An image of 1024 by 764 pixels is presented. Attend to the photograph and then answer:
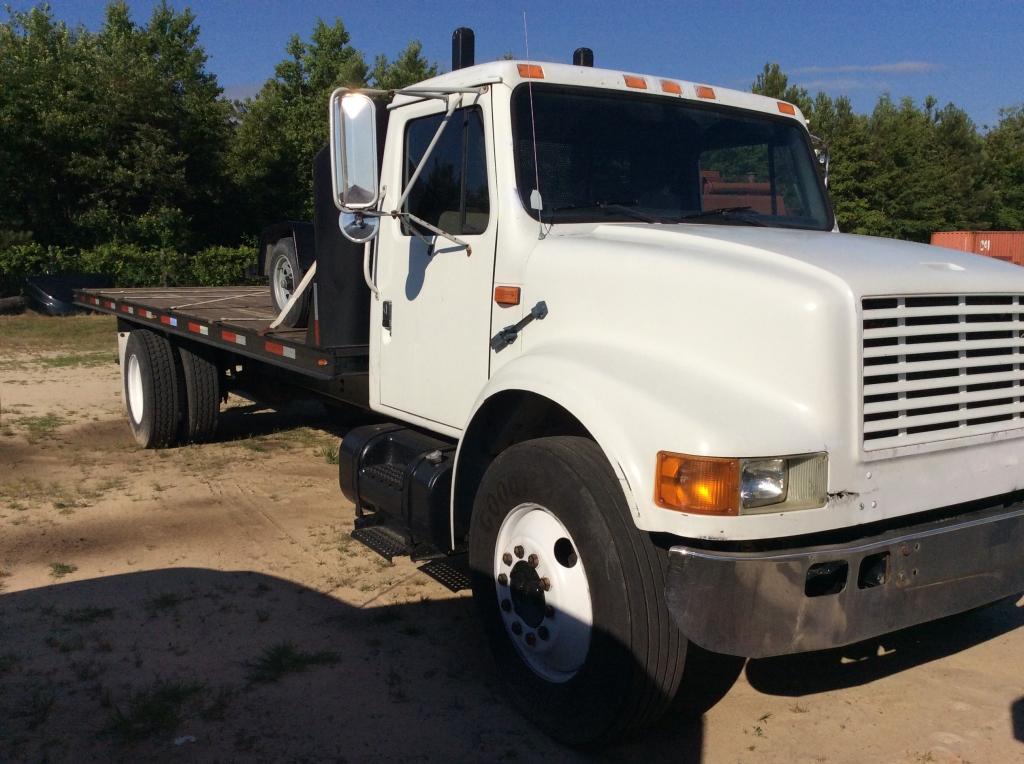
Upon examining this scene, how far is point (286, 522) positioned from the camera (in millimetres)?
6223

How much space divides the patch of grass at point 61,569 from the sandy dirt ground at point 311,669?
0.02m

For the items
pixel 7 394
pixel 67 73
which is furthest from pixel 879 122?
pixel 7 394

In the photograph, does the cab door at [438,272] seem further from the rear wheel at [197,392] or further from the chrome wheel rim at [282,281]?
the rear wheel at [197,392]

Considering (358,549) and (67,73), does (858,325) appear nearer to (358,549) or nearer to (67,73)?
(358,549)

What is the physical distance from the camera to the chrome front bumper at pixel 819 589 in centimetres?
288

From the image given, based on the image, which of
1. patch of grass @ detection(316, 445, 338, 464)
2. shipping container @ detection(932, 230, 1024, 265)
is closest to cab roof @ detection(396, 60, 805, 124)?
patch of grass @ detection(316, 445, 338, 464)

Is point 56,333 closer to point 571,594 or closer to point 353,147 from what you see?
point 353,147

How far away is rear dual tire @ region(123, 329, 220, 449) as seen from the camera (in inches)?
312

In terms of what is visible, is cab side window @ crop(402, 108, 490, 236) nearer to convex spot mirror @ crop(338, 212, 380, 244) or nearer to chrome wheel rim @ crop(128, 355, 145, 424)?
convex spot mirror @ crop(338, 212, 380, 244)

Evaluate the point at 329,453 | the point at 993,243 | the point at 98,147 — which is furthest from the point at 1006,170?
the point at 329,453

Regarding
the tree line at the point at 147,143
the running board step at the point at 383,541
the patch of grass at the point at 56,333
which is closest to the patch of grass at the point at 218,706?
the running board step at the point at 383,541

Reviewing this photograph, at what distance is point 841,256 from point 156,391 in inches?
239

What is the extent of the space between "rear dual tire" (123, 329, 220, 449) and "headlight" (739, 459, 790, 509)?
20.1ft

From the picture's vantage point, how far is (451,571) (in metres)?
4.68
